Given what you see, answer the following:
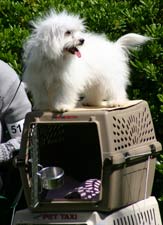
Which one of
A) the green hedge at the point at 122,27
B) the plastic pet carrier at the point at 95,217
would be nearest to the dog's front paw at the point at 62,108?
the plastic pet carrier at the point at 95,217

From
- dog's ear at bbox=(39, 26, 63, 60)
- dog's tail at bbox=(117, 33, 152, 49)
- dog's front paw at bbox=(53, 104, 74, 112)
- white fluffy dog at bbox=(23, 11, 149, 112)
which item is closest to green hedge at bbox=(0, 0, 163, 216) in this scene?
dog's tail at bbox=(117, 33, 152, 49)

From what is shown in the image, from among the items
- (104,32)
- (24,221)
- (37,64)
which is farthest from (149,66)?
(24,221)

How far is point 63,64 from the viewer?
314 centimetres

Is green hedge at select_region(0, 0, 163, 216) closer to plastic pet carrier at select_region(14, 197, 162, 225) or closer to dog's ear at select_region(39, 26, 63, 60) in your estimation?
plastic pet carrier at select_region(14, 197, 162, 225)

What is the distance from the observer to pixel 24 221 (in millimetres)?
3037

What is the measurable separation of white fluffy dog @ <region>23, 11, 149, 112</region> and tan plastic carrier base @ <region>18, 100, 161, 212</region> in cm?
13

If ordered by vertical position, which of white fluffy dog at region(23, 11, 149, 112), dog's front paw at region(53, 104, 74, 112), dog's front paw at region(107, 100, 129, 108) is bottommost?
dog's front paw at region(107, 100, 129, 108)

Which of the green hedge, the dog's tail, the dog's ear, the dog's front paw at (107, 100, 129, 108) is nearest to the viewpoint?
the dog's ear

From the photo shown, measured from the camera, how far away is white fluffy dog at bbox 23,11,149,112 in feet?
10.2

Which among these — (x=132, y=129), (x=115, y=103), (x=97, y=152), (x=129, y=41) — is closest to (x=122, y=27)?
(x=129, y=41)

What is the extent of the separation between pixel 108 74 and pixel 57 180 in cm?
67

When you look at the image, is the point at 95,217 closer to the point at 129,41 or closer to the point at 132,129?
the point at 132,129

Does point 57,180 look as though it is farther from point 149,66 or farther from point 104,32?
point 104,32

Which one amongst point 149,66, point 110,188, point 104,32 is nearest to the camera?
point 110,188
